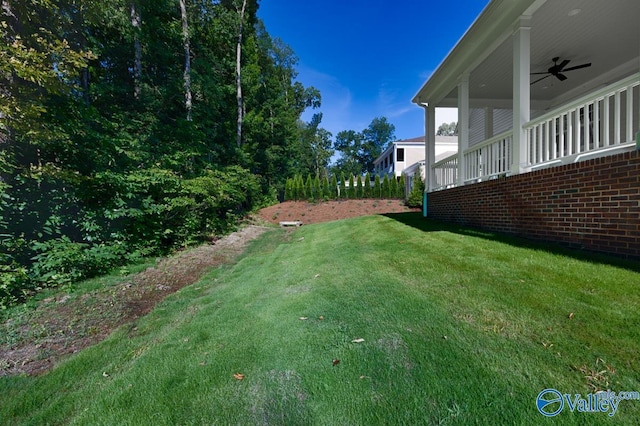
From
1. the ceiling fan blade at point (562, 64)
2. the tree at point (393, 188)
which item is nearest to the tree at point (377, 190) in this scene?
the tree at point (393, 188)

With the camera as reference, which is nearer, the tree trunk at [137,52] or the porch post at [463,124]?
the porch post at [463,124]

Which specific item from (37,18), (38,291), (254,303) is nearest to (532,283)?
(254,303)

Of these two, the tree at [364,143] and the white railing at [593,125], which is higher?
the tree at [364,143]

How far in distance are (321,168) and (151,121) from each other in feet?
99.9

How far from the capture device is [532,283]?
2500 mm

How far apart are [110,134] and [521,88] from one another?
946 centimetres

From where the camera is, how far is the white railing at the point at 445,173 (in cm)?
692

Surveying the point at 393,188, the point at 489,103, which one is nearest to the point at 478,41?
the point at 489,103

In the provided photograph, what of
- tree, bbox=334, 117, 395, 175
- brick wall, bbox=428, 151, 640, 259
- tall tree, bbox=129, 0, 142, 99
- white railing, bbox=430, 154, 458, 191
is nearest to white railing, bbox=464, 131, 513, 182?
brick wall, bbox=428, 151, 640, 259

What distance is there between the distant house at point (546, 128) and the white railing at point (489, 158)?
0.07 feet

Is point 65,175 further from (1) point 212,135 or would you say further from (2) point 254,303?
(1) point 212,135

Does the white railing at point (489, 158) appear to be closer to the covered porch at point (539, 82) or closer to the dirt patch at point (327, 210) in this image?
the covered porch at point (539, 82)

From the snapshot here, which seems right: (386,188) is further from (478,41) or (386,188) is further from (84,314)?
(84,314)

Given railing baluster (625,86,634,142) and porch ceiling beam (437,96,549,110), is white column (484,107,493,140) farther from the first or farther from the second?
railing baluster (625,86,634,142)
